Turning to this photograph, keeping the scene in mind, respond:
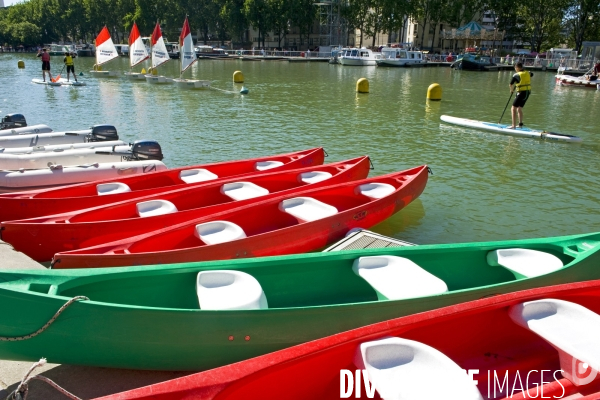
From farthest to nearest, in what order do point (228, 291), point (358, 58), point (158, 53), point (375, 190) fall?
1. point (358, 58)
2. point (158, 53)
3. point (375, 190)
4. point (228, 291)

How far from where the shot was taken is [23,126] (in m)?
14.0

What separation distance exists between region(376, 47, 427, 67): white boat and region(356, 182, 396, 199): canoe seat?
5240 centimetres

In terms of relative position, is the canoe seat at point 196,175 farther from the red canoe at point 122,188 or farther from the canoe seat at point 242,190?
the canoe seat at point 242,190

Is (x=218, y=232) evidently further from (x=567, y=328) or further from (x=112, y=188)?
(x=567, y=328)

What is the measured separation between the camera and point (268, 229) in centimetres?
774

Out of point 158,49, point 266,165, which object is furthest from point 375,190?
point 158,49

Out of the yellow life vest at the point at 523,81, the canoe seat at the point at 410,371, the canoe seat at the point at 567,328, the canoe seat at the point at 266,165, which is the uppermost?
the yellow life vest at the point at 523,81

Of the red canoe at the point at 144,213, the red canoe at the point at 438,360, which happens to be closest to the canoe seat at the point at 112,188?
the red canoe at the point at 144,213

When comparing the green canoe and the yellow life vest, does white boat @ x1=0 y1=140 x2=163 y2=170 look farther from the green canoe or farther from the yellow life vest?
the yellow life vest

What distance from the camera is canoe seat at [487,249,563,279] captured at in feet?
18.7

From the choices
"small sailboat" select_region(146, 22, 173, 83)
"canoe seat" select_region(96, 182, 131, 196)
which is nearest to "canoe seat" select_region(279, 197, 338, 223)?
"canoe seat" select_region(96, 182, 131, 196)

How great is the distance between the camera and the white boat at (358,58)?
2382 inches

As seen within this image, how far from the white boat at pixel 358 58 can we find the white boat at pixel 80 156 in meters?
52.6

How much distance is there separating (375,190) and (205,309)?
513cm
